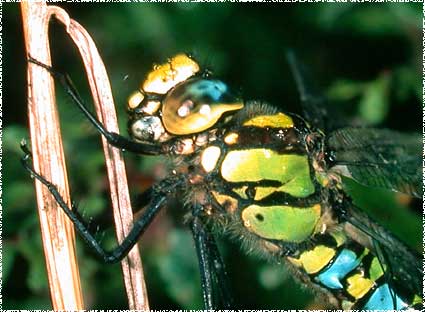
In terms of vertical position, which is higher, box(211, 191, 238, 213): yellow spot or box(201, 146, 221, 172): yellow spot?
box(201, 146, 221, 172): yellow spot

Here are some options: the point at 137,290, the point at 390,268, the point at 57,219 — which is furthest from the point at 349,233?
the point at 57,219

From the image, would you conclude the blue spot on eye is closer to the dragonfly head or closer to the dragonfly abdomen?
the dragonfly head

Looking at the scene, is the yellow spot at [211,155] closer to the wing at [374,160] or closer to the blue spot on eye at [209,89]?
the blue spot on eye at [209,89]

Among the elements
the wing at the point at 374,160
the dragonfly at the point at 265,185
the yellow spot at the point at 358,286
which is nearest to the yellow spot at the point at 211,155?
the dragonfly at the point at 265,185

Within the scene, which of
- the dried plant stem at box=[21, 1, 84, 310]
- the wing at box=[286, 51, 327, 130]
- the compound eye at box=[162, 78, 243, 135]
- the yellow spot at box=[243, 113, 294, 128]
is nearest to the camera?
the dried plant stem at box=[21, 1, 84, 310]

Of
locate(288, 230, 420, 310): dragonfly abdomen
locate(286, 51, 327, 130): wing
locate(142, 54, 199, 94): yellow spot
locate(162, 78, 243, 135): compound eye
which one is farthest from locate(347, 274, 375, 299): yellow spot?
locate(142, 54, 199, 94): yellow spot

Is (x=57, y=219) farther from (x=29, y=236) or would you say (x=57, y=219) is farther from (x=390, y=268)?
(x=390, y=268)
